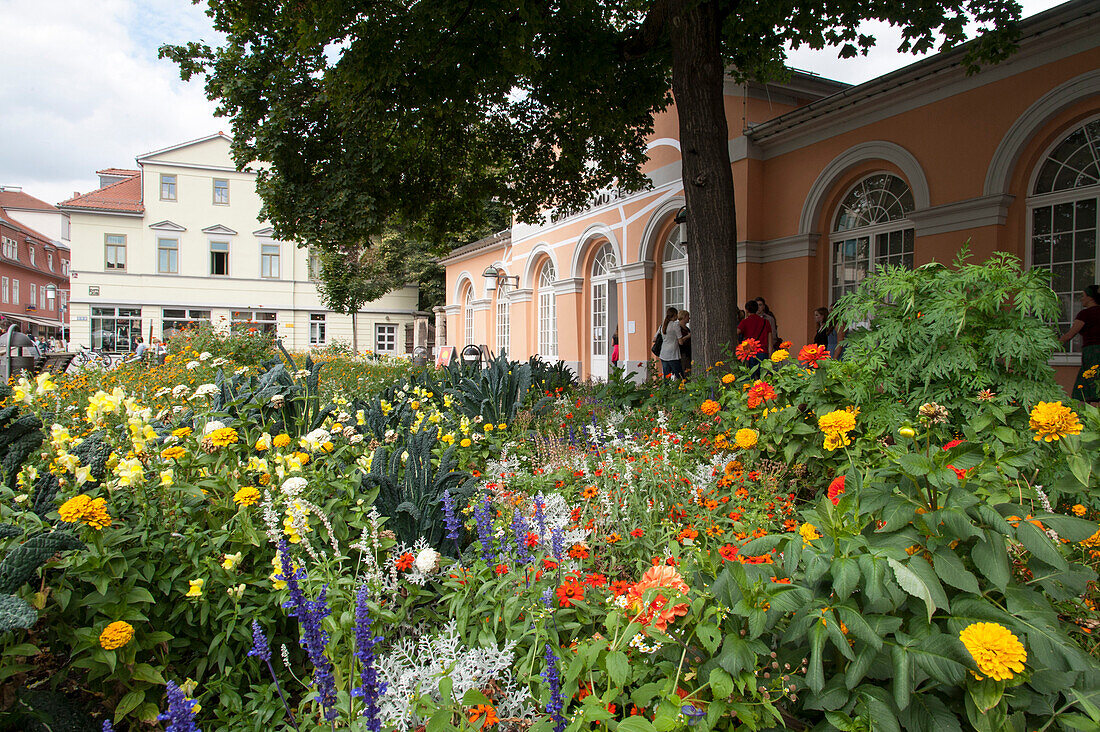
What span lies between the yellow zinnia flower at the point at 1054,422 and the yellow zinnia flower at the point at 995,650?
850mm

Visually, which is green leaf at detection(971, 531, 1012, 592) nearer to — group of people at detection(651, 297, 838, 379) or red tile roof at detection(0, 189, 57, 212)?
group of people at detection(651, 297, 838, 379)

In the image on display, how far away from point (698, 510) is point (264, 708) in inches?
66.2

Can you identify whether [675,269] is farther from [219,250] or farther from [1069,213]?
[219,250]

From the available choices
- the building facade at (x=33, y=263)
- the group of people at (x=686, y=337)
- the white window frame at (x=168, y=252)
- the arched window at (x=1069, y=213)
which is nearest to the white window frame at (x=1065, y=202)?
the arched window at (x=1069, y=213)

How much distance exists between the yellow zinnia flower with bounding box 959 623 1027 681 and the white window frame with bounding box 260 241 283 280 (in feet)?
112

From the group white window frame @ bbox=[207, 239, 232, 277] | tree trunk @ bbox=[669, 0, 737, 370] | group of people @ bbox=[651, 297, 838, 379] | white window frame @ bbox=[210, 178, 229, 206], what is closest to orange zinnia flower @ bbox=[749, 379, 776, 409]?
tree trunk @ bbox=[669, 0, 737, 370]

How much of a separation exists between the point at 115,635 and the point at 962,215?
8699 millimetres

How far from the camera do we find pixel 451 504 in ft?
7.08

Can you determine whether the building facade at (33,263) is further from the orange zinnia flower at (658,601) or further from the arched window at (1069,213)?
the arched window at (1069,213)

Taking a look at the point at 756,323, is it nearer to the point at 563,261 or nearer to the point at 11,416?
the point at 11,416

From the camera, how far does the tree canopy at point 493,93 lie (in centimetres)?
589

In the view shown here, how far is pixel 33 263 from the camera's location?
47.1 metres

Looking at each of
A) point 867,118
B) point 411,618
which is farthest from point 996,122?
point 411,618

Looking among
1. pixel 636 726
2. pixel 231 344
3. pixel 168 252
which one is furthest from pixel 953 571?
pixel 168 252
